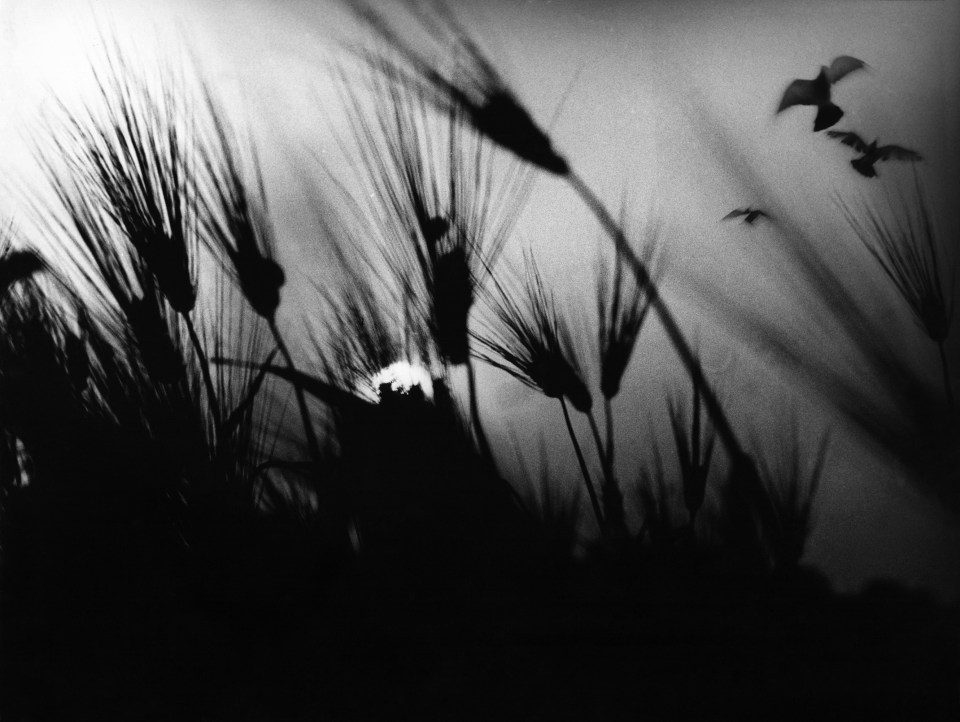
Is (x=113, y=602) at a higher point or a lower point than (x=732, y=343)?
lower

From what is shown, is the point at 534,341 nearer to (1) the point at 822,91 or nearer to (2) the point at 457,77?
(2) the point at 457,77

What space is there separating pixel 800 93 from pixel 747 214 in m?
0.16

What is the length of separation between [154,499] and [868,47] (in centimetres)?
109

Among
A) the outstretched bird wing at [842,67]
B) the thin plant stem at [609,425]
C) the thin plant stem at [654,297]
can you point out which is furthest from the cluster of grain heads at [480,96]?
the outstretched bird wing at [842,67]

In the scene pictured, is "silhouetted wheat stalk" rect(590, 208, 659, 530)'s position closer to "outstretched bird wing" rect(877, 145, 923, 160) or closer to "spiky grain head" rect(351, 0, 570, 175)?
"spiky grain head" rect(351, 0, 570, 175)

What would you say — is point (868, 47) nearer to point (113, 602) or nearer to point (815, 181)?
point (815, 181)

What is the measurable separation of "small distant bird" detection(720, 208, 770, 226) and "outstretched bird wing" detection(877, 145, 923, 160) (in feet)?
0.55

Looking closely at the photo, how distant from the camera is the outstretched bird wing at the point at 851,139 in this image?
2.52 feet

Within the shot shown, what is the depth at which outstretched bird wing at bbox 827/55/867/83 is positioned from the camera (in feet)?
2.49

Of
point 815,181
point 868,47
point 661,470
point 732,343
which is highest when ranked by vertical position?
point 868,47

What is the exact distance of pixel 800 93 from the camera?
0.77 meters

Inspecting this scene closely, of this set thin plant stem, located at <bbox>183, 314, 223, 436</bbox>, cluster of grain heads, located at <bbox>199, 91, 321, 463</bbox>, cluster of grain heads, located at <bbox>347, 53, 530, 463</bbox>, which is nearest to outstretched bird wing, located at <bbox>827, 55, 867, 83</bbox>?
cluster of grain heads, located at <bbox>347, 53, 530, 463</bbox>

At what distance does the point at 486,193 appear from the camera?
0.79m

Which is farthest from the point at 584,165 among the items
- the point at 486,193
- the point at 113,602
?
the point at 113,602
